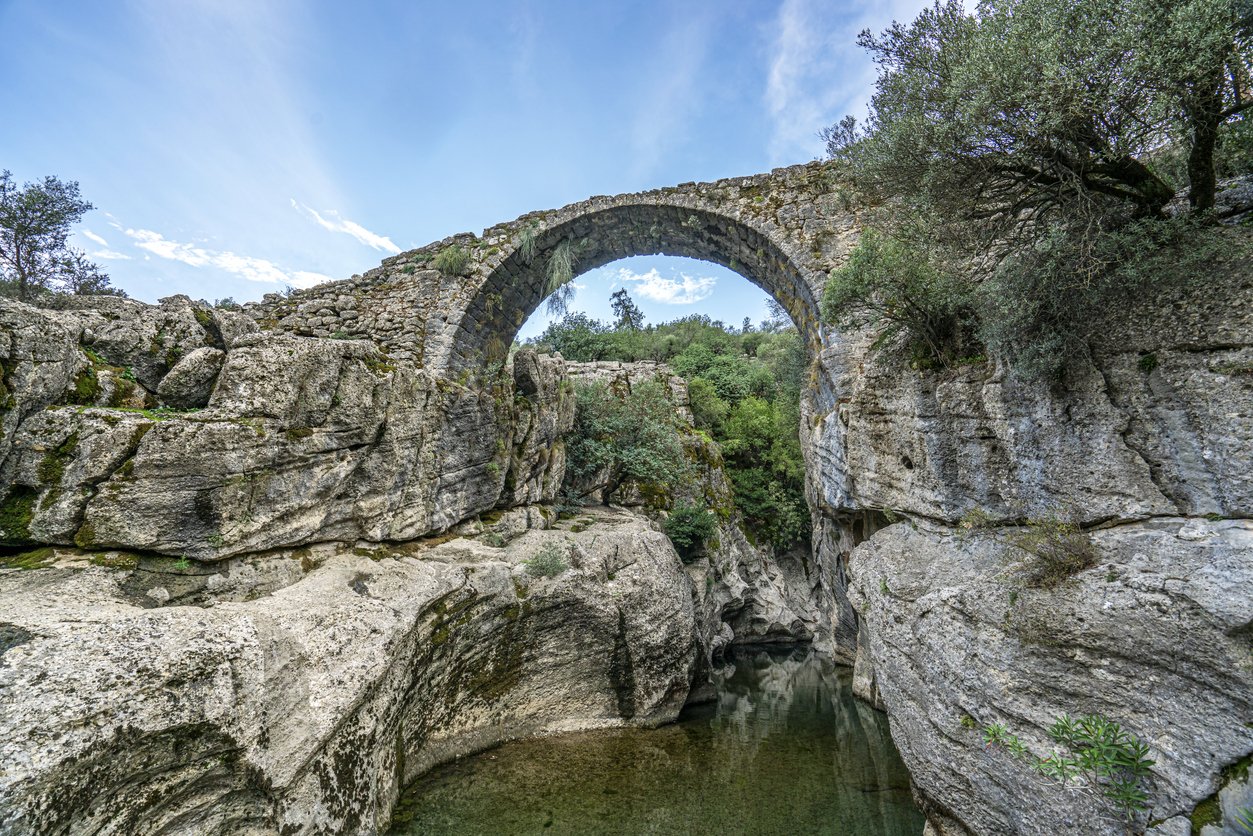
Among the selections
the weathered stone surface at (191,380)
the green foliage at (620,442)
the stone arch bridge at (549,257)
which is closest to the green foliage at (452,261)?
the stone arch bridge at (549,257)

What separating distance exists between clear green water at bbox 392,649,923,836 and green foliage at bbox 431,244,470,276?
27.9ft

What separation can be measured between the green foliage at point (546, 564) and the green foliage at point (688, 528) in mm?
3921

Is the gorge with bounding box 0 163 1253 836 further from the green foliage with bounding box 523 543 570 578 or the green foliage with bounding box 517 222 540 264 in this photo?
the green foliage with bounding box 517 222 540 264

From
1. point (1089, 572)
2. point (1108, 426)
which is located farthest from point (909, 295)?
point (1089, 572)

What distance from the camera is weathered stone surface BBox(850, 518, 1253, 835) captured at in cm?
290

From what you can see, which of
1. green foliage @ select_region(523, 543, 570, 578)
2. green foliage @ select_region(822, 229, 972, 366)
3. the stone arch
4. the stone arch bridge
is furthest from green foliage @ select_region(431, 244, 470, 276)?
green foliage @ select_region(822, 229, 972, 366)

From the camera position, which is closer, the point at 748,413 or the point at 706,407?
the point at 706,407

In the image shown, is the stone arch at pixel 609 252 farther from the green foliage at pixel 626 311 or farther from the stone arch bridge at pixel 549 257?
the green foliage at pixel 626 311

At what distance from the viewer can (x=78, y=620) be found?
3.05 meters

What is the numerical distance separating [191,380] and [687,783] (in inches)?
276

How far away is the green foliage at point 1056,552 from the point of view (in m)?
3.73

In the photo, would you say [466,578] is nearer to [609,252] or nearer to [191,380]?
[191,380]

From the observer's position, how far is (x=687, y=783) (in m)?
5.52

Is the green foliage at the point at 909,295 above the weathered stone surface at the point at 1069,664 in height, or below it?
above
